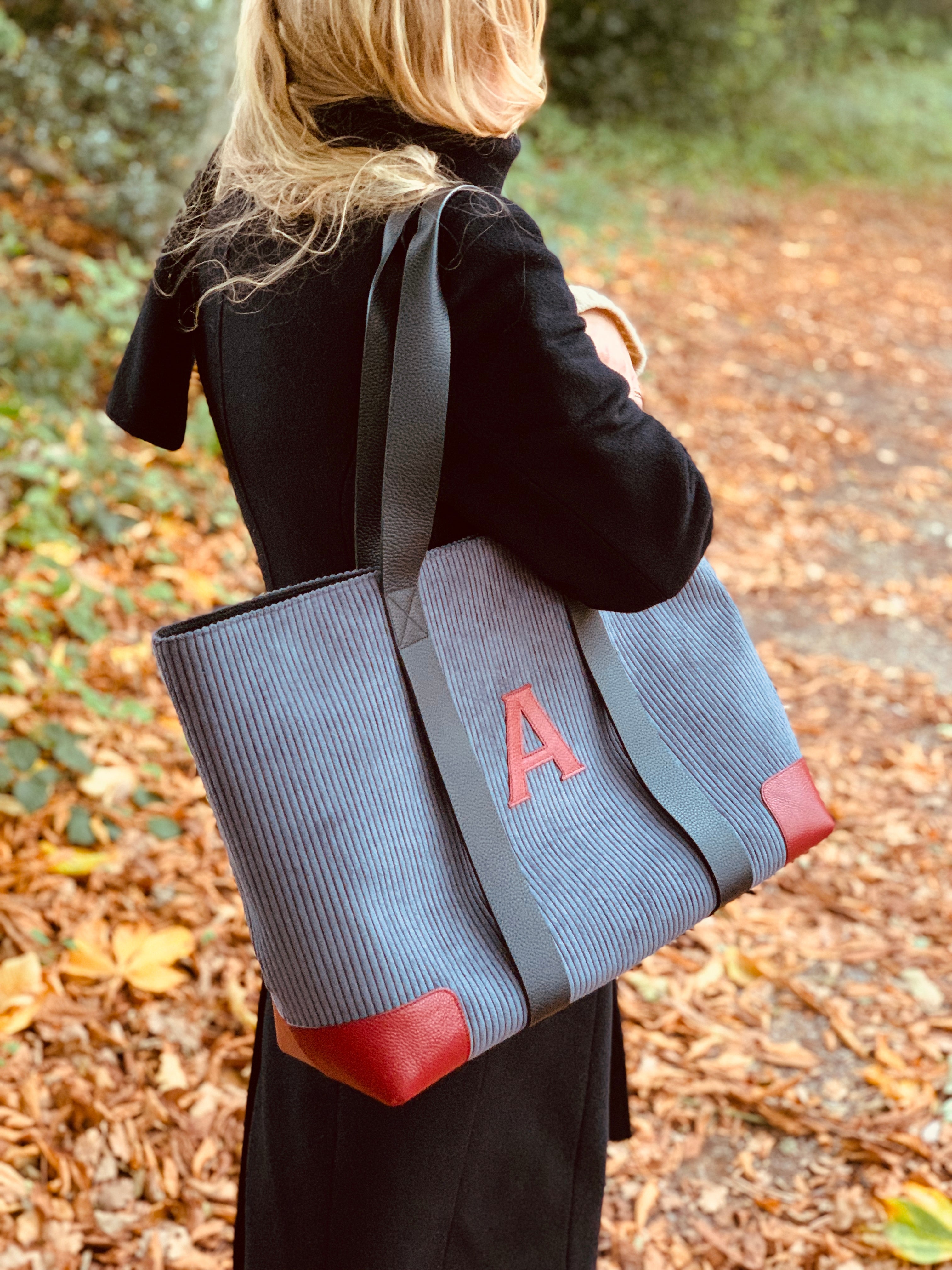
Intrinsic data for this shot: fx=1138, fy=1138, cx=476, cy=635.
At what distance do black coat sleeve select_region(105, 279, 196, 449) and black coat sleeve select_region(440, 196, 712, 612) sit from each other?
18.6 inches

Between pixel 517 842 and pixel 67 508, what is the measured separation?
127 inches

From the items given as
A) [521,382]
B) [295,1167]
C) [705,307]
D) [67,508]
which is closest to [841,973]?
[295,1167]

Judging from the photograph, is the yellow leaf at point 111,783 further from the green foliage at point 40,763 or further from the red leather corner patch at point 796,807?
the red leather corner patch at point 796,807

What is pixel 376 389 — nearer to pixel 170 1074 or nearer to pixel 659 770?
pixel 659 770

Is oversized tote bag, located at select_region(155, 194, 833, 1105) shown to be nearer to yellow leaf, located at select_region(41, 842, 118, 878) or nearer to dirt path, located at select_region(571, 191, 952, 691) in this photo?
yellow leaf, located at select_region(41, 842, 118, 878)

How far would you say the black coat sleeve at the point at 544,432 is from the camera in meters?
1.16

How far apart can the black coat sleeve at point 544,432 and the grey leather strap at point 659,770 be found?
0.45 ft

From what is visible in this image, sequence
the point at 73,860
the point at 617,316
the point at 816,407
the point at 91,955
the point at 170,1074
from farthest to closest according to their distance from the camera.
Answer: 1. the point at 816,407
2. the point at 73,860
3. the point at 91,955
4. the point at 170,1074
5. the point at 617,316

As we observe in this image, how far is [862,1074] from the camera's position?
2.82 metres

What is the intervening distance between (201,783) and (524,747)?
1629 mm

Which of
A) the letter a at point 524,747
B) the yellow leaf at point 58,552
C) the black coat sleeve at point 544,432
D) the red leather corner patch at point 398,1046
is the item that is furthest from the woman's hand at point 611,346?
the yellow leaf at point 58,552

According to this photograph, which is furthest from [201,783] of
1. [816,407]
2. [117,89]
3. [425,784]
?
[816,407]

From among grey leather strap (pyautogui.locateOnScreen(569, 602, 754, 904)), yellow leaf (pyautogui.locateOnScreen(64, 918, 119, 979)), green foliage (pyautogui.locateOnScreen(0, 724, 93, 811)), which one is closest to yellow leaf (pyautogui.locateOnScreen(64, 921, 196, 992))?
yellow leaf (pyautogui.locateOnScreen(64, 918, 119, 979))

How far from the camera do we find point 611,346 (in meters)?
1.40
